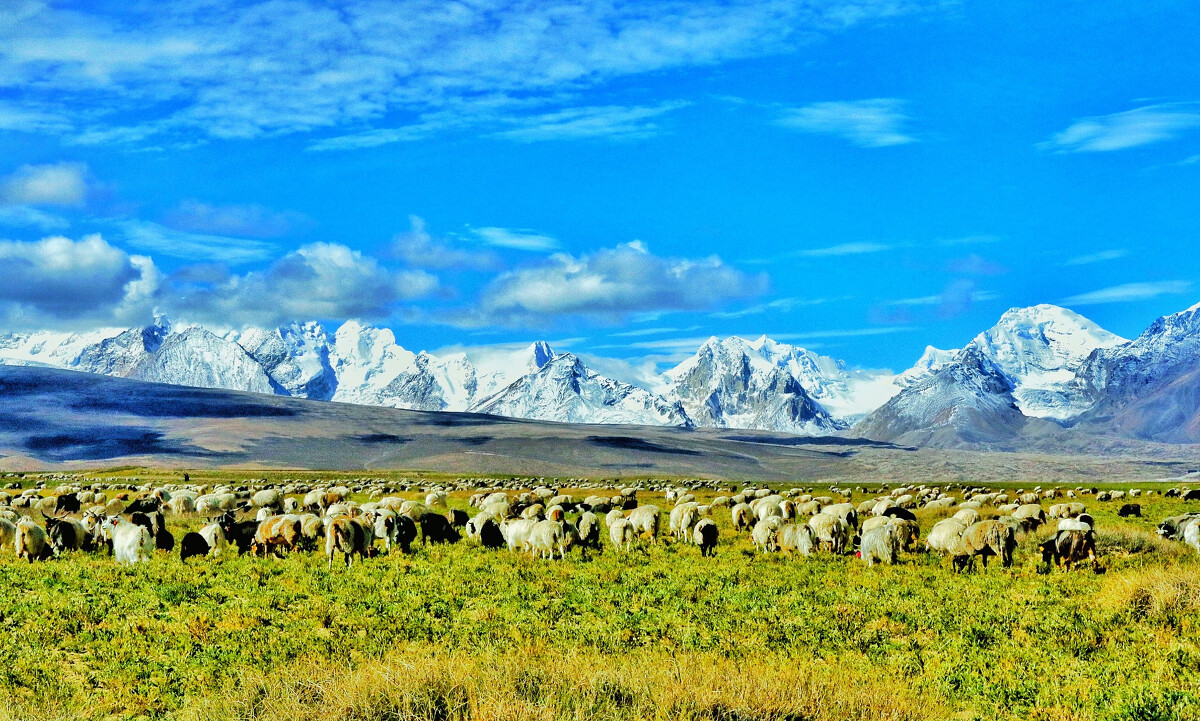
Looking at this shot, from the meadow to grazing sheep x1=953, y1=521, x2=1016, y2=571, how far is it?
26.4 inches

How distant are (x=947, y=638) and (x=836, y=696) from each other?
6090 mm

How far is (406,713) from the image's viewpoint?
934cm

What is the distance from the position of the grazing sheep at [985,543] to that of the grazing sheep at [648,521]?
11.3 m

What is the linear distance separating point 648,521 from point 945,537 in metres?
11.2

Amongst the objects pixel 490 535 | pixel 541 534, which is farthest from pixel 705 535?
pixel 490 535

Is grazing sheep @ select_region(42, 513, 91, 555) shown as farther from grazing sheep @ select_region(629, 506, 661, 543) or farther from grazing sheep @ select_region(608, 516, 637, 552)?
grazing sheep @ select_region(629, 506, 661, 543)

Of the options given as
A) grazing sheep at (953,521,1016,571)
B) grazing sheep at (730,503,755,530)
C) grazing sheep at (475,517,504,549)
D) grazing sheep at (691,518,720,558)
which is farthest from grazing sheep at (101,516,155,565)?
grazing sheep at (730,503,755,530)

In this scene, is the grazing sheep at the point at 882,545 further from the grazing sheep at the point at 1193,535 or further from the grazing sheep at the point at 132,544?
the grazing sheep at the point at 132,544

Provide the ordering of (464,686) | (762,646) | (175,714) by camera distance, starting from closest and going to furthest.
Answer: (464,686) → (175,714) → (762,646)

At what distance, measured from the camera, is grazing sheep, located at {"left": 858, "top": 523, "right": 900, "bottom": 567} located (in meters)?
25.0

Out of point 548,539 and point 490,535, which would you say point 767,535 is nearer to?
point 548,539

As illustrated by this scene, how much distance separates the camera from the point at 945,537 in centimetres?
2612

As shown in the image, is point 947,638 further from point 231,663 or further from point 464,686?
point 231,663

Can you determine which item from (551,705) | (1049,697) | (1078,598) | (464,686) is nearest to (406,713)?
(464,686)
